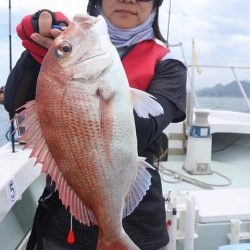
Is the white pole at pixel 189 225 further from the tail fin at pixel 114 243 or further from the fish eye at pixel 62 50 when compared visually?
the fish eye at pixel 62 50

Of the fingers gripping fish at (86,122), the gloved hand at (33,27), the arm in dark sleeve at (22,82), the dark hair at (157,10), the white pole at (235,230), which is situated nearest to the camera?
the fingers gripping fish at (86,122)

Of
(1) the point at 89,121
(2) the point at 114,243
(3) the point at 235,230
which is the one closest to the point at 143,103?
(1) the point at 89,121

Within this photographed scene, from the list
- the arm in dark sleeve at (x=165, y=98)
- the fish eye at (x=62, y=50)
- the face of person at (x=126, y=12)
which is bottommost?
the arm in dark sleeve at (x=165, y=98)

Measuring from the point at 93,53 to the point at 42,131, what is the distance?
322 mm

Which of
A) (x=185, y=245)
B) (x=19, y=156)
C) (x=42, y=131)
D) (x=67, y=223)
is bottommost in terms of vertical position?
(x=185, y=245)

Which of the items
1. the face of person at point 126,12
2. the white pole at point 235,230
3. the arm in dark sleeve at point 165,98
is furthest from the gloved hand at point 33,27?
the white pole at point 235,230

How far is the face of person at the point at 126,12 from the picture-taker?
169 centimetres

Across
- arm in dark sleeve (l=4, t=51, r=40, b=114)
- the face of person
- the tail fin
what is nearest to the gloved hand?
arm in dark sleeve (l=4, t=51, r=40, b=114)

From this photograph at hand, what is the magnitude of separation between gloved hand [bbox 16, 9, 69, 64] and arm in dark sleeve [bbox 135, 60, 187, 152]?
18.5 inches

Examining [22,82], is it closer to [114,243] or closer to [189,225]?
[114,243]

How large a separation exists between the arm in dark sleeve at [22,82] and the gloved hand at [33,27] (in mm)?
116

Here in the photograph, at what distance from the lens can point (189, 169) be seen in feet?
18.0

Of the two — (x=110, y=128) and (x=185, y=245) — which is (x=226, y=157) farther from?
(x=110, y=128)

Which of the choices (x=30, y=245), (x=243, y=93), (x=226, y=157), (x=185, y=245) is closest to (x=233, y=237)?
(x=185, y=245)
